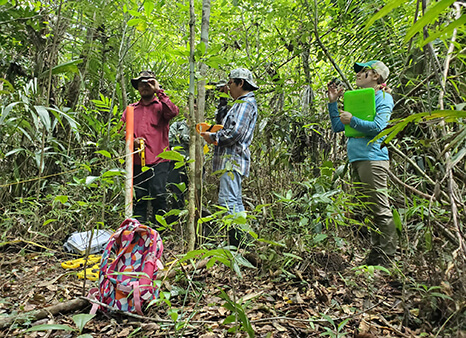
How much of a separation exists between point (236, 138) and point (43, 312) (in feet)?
6.32

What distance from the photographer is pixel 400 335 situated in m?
1.58

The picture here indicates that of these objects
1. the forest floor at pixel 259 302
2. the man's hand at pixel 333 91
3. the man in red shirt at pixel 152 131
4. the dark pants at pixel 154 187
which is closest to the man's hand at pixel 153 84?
the man in red shirt at pixel 152 131

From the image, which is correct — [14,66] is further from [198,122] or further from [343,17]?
[343,17]

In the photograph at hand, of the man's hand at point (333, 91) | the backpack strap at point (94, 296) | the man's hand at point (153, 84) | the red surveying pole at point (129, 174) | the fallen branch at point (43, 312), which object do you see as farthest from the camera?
the man's hand at point (153, 84)

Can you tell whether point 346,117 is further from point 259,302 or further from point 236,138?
point 259,302

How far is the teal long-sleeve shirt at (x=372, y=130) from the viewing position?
252cm

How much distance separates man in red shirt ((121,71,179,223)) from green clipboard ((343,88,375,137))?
6.06 feet

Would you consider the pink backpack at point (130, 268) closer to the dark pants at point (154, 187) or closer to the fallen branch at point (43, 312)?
the fallen branch at point (43, 312)

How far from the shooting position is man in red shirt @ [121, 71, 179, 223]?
3551 mm

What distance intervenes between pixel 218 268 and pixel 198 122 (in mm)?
1091

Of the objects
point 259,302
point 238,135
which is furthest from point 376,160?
point 259,302

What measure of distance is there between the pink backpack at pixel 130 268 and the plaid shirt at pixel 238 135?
1106 mm

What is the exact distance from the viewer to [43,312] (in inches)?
67.7

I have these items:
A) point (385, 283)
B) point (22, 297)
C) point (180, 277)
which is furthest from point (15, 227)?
point (385, 283)
